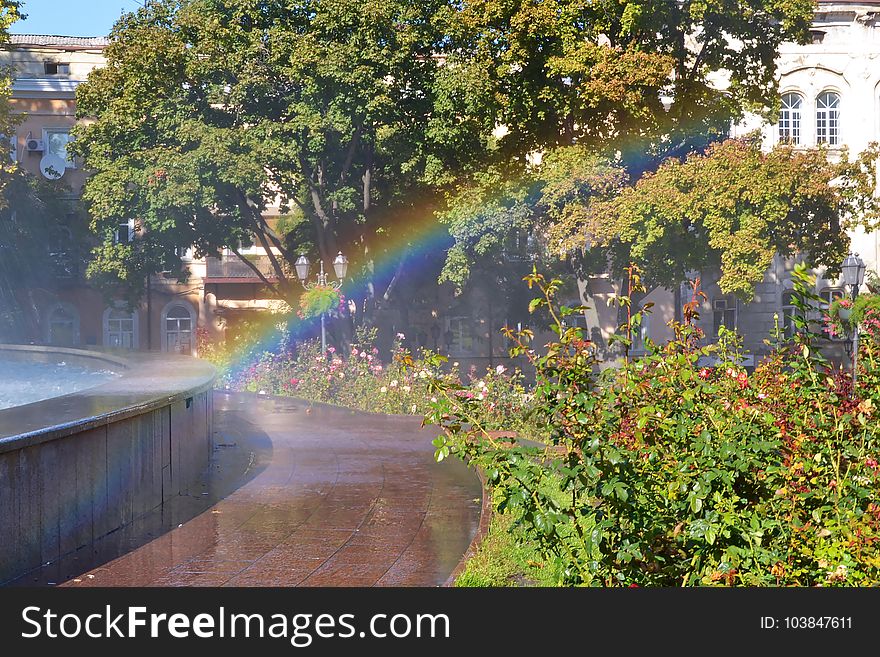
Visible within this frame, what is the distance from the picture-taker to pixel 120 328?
42.1 m

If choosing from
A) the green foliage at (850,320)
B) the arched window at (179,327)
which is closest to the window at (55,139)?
the arched window at (179,327)

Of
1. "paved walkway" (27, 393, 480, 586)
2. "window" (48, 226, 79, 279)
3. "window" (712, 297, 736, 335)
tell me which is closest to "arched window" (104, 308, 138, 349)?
"window" (48, 226, 79, 279)

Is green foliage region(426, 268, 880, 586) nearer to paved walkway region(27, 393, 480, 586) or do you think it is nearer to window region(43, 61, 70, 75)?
paved walkway region(27, 393, 480, 586)

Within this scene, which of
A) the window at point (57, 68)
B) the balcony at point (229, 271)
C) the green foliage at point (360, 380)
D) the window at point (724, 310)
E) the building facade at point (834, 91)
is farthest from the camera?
the window at point (57, 68)

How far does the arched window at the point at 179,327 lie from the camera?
42.2 meters

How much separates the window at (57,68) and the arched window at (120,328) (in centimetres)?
911

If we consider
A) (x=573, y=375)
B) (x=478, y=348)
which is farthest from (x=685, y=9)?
(x=573, y=375)

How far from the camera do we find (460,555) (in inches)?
291

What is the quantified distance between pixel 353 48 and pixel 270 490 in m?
18.6

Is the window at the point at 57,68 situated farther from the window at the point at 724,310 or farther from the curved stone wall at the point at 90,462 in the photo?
the curved stone wall at the point at 90,462

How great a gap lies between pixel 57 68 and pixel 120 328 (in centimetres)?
1010

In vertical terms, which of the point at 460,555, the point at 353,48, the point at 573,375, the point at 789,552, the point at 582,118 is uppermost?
the point at 353,48
